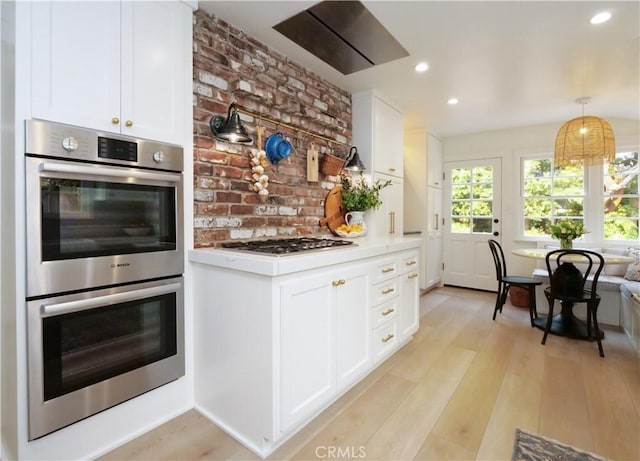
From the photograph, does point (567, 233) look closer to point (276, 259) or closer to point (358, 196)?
point (358, 196)

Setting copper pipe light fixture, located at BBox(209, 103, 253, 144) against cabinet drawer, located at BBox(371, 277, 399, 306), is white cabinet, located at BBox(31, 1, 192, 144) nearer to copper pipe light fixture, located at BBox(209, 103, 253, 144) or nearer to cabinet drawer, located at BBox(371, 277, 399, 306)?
copper pipe light fixture, located at BBox(209, 103, 253, 144)

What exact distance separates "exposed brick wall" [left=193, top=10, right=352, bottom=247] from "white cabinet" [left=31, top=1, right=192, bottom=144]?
6.7 inches

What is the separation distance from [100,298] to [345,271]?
1.23 metres

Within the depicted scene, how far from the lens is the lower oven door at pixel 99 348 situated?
1.33 meters

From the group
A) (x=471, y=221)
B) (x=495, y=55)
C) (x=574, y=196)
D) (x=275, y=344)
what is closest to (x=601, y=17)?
(x=495, y=55)

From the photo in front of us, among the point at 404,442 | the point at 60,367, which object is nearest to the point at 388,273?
the point at 404,442

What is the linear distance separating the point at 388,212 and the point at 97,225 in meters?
2.72

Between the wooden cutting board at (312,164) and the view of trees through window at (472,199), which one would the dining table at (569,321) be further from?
the wooden cutting board at (312,164)

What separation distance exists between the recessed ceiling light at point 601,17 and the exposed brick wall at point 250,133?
6.26 ft

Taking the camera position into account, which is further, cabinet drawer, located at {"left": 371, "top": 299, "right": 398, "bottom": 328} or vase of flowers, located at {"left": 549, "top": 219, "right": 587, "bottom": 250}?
vase of flowers, located at {"left": 549, "top": 219, "right": 587, "bottom": 250}

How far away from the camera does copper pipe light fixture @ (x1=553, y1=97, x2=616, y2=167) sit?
123 inches

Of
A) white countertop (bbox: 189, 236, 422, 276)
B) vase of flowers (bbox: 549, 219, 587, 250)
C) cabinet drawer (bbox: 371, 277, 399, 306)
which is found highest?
vase of flowers (bbox: 549, 219, 587, 250)

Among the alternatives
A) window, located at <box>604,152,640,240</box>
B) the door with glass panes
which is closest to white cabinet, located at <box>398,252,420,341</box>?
the door with glass panes

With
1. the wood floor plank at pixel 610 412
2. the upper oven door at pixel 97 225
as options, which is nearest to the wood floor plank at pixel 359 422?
the wood floor plank at pixel 610 412
